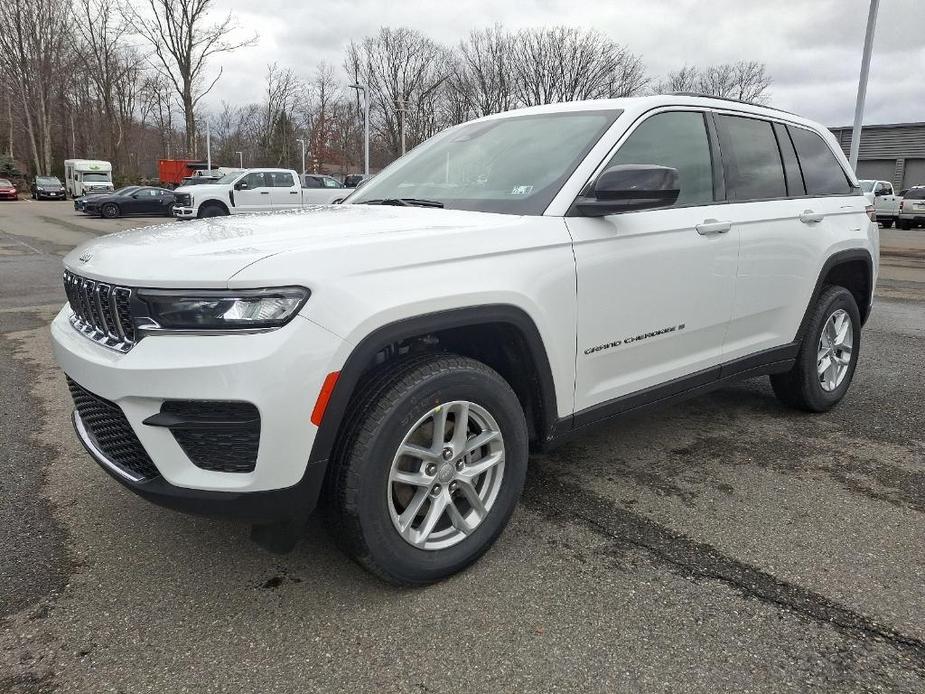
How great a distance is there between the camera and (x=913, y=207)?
27.2 metres

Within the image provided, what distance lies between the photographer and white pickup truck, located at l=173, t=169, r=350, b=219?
22312 millimetres

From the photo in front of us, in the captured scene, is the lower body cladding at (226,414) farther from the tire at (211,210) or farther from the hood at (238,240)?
the tire at (211,210)

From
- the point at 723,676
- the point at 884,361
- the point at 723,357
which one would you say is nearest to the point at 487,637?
the point at 723,676

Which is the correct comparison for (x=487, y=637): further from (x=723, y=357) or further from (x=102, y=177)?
(x=102, y=177)

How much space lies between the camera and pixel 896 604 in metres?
2.40

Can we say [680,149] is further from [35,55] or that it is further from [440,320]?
[35,55]

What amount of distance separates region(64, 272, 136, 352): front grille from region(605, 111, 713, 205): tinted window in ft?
6.71

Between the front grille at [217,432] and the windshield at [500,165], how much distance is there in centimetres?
137

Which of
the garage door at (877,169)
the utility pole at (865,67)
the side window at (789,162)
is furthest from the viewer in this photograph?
the garage door at (877,169)

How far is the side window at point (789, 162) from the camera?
3963 mm

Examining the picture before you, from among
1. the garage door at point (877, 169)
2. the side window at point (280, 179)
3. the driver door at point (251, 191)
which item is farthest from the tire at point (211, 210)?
the garage door at point (877, 169)

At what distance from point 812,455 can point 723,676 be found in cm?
208

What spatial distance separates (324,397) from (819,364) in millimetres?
3469

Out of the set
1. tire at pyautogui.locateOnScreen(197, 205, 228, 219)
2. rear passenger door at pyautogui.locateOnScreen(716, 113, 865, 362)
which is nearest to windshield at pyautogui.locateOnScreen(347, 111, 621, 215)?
rear passenger door at pyautogui.locateOnScreen(716, 113, 865, 362)
